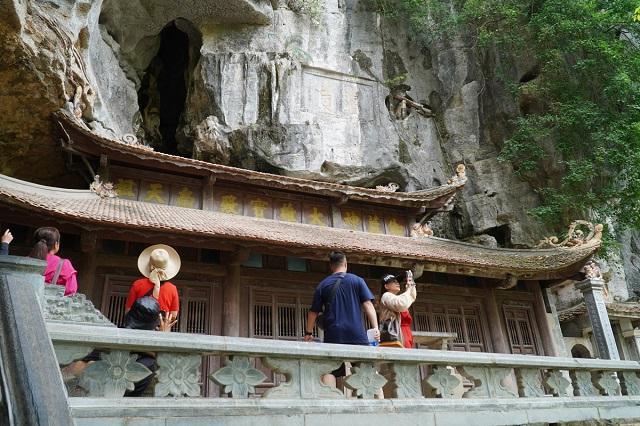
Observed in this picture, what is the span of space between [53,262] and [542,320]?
10923mm

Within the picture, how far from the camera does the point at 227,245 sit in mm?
8711

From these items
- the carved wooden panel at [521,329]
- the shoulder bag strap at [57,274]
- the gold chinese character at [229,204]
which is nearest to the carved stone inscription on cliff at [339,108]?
the gold chinese character at [229,204]

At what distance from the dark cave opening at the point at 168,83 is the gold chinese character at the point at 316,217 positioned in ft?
28.7

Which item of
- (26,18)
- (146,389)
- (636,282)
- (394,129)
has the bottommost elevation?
(146,389)

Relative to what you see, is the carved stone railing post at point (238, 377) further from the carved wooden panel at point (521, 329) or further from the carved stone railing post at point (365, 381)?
the carved wooden panel at point (521, 329)

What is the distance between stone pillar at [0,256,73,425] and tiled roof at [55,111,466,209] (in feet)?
24.9

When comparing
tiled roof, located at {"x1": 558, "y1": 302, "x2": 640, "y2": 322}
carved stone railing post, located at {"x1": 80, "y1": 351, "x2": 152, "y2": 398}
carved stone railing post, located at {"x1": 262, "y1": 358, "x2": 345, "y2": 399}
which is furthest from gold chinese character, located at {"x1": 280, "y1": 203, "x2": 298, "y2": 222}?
tiled roof, located at {"x1": 558, "y1": 302, "x2": 640, "y2": 322}

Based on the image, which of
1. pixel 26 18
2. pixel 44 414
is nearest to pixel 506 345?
pixel 44 414

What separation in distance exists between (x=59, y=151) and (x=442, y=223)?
13474 mm

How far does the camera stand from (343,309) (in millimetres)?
4715

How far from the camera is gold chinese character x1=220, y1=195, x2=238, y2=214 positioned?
11671mm

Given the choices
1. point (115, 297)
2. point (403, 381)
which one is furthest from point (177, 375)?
point (115, 297)

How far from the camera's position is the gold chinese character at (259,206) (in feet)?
39.3

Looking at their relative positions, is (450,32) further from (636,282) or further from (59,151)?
(59,151)
